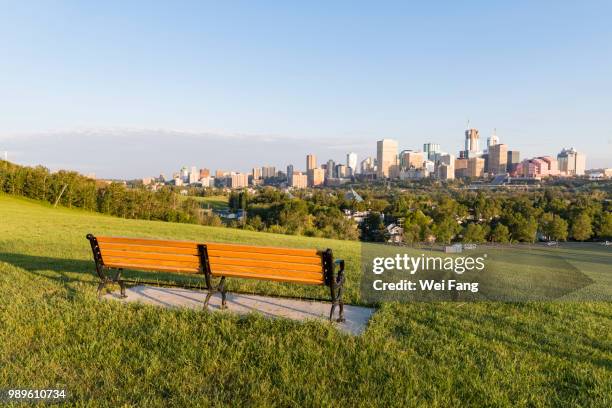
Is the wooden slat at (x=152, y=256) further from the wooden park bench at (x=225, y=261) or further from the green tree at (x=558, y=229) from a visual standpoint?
the green tree at (x=558, y=229)

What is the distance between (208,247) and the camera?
16.1 ft

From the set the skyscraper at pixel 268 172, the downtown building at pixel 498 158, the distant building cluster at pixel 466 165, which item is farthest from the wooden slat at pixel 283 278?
the skyscraper at pixel 268 172

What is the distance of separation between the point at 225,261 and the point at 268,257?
0.54m

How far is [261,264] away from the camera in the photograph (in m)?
4.82

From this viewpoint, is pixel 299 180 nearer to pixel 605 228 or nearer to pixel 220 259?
pixel 605 228

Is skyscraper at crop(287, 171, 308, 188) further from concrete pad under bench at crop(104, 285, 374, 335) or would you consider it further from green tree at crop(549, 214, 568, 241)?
concrete pad under bench at crop(104, 285, 374, 335)

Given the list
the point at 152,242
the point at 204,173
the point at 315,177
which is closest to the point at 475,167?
the point at 315,177

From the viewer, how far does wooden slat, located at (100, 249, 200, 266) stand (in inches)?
199

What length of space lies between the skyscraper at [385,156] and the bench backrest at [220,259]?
81.6 m

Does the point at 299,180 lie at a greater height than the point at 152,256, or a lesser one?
greater

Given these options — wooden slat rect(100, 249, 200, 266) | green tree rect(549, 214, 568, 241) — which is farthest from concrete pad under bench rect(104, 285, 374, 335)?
green tree rect(549, 214, 568, 241)

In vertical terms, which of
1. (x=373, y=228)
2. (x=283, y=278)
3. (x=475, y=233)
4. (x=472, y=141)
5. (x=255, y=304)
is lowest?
(x=373, y=228)

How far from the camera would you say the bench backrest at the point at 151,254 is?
16.6ft

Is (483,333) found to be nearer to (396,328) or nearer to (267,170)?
(396,328)
